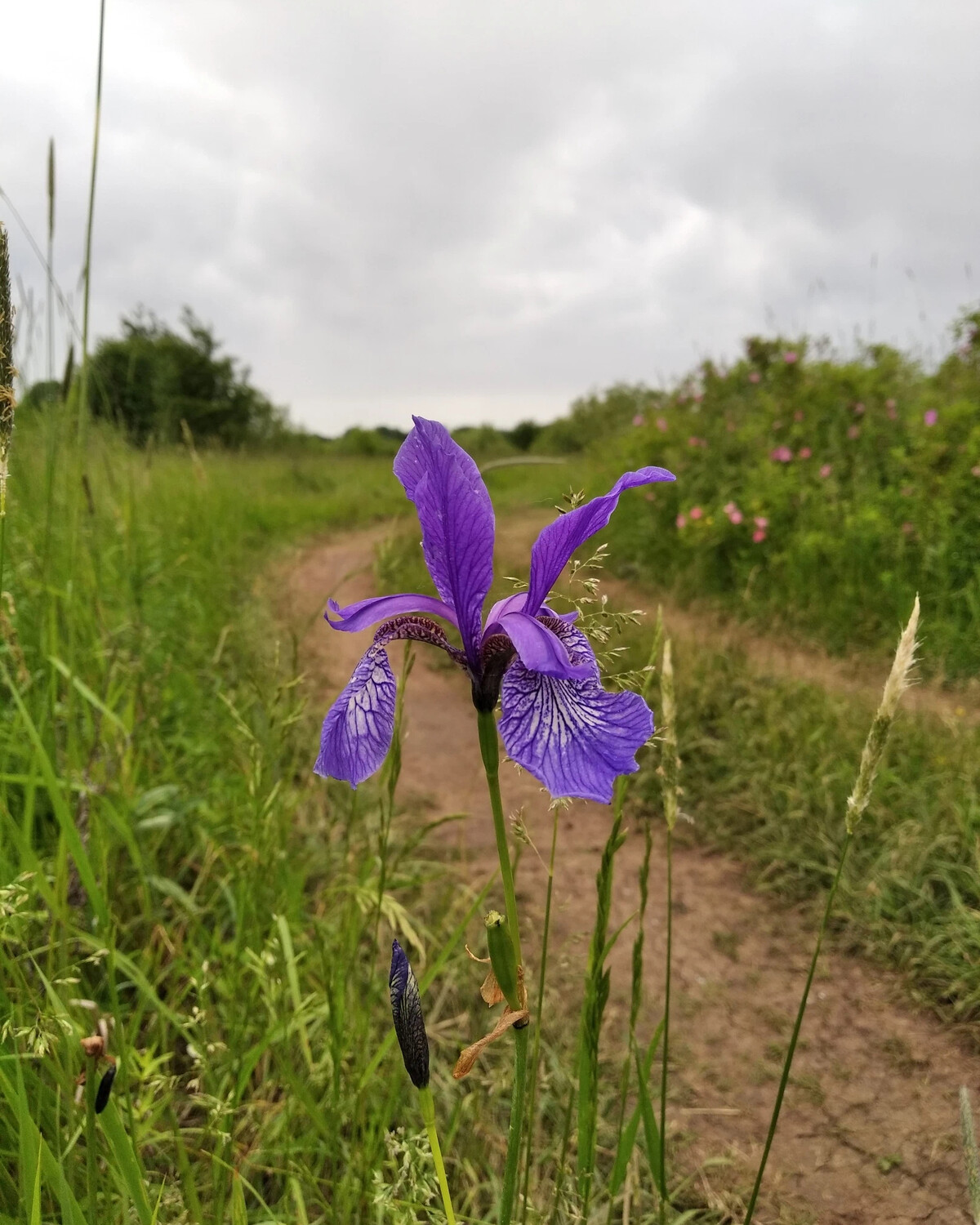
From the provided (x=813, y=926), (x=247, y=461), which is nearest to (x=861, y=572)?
(x=813, y=926)

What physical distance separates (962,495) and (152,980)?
526cm

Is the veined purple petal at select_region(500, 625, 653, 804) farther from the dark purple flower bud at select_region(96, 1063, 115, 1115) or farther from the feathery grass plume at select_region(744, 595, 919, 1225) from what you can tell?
the dark purple flower bud at select_region(96, 1063, 115, 1115)

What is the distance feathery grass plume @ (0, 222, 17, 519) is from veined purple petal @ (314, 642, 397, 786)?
1.74ft

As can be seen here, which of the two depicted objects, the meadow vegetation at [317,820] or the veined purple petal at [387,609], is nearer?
the veined purple petal at [387,609]

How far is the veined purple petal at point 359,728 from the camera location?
857 millimetres

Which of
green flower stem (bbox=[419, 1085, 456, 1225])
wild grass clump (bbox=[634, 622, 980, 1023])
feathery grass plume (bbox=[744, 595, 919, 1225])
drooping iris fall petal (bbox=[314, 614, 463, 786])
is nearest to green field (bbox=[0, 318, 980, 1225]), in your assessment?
wild grass clump (bbox=[634, 622, 980, 1023])

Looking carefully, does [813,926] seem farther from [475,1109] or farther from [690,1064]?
[475,1109]

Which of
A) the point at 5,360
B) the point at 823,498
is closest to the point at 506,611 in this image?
the point at 5,360

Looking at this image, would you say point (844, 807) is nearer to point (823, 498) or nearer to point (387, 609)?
point (387, 609)

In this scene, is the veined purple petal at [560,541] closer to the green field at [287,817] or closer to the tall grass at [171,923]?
the green field at [287,817]

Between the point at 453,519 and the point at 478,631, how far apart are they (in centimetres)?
13

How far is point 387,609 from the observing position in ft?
2.89

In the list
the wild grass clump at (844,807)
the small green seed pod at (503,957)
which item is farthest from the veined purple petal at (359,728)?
the wild grass clump at (844,807)

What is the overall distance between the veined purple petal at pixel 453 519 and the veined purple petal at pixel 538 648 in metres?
0.09
